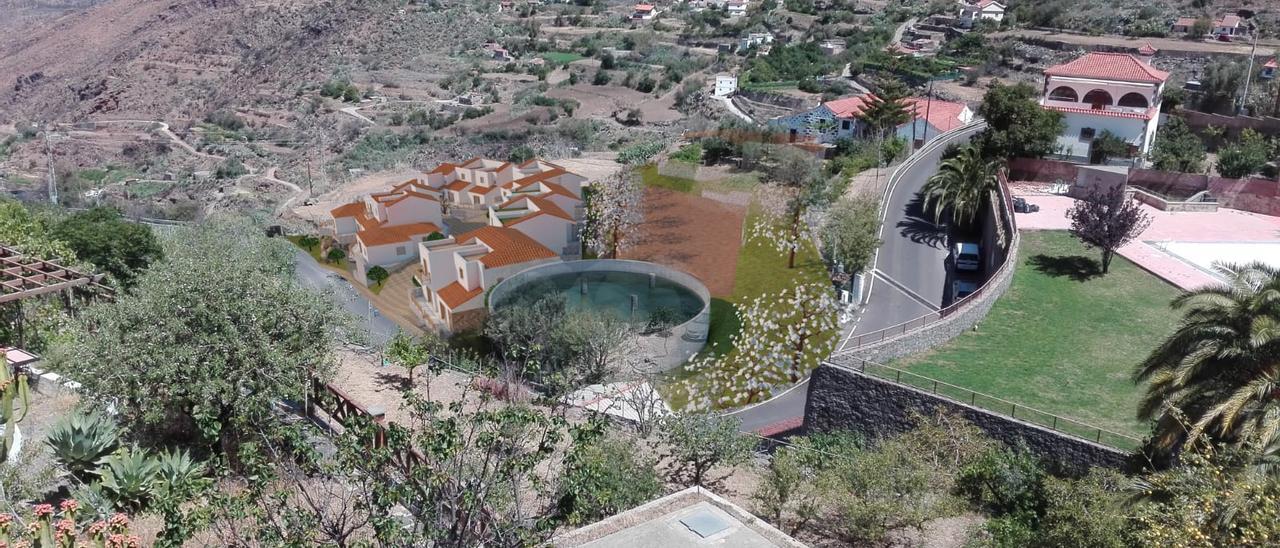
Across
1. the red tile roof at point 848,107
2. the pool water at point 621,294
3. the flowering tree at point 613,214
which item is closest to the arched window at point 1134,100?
the red tile roof at point 848,107

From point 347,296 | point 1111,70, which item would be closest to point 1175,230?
point 1111,70

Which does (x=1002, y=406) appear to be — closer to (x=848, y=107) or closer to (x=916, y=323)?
(x=916, y=323)

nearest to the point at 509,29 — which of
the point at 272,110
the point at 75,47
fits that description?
the point at 272,110

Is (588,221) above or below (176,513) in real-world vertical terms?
below

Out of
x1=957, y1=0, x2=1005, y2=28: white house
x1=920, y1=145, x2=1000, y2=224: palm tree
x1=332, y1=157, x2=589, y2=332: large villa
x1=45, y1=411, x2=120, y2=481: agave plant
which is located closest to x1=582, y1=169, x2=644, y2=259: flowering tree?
x1=332, y1=157, x2=589, y2=332: large villa

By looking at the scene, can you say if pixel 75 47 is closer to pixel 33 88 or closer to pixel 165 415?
pixel 33 88
